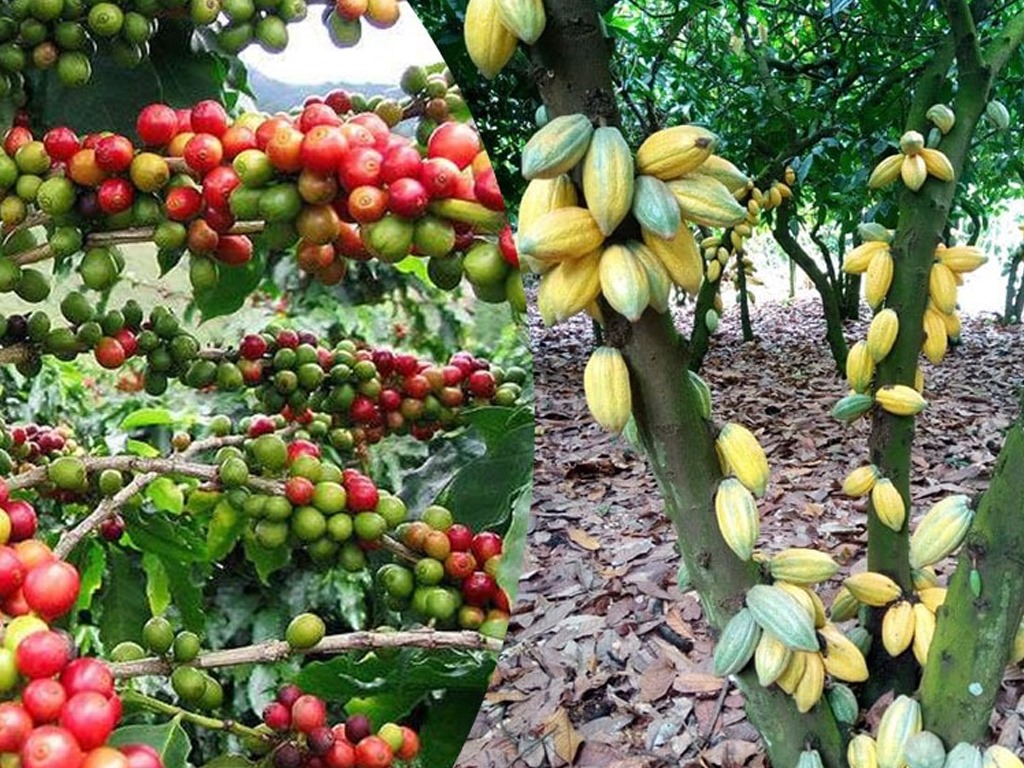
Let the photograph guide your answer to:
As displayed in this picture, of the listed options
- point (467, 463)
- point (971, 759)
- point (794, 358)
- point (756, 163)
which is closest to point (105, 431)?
point (467, 463)

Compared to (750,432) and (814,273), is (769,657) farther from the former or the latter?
(814,273)

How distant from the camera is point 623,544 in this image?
123 cm

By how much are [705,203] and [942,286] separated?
1.05 feet

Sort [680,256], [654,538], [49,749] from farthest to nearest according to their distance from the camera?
[654,538] → [680,256] → [49,749]

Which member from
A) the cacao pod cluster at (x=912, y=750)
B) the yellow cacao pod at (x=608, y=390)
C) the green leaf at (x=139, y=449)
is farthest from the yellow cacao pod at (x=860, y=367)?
the green leaf at (x=139, y=449)

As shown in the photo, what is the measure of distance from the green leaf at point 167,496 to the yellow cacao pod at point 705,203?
1.02ft

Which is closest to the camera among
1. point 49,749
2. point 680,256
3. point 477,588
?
point 49,749

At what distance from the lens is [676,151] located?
0.38 m

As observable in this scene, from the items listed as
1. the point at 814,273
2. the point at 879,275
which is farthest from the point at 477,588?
the point at 814,273

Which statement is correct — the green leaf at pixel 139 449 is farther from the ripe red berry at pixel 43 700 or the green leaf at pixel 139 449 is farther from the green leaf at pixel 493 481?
the ripe red berry at pixel 43 700

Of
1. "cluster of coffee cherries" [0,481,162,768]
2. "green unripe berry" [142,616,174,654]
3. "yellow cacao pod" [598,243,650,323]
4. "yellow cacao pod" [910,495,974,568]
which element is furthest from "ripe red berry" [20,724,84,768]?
"yellow cacao pod" [910,495,974,568]

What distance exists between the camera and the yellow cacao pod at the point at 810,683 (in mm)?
502

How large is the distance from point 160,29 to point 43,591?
308 mm

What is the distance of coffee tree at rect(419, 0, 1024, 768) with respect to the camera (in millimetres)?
369
